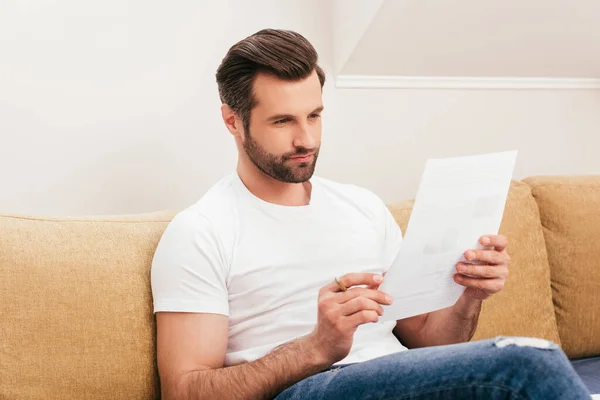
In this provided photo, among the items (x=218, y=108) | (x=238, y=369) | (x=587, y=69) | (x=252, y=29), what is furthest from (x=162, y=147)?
(x=587, y=69)

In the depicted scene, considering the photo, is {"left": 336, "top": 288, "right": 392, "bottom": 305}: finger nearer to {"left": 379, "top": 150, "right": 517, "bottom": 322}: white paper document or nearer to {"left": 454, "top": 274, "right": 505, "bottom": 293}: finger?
{"left": 379, "top": 150, "right": 517, "bottom": 322}: white paper document

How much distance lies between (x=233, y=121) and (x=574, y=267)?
0.91 metres

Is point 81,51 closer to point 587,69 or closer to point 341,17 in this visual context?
point 341,17

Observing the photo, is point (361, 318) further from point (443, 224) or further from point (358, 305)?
point (443, 224)

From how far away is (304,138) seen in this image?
1.47 metres

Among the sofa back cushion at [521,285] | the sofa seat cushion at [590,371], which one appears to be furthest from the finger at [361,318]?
the sofa seat cushion at [590,371]

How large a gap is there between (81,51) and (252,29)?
1.39 feet

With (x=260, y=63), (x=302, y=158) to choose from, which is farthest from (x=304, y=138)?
(x=260, y=63)

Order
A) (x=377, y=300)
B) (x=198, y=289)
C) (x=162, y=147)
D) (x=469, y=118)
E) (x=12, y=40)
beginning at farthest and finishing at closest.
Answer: (x=469, y=118) → (x=162, y=147) → (x=12, y=40) → (x=198, y=289) → (x=377, y=300)

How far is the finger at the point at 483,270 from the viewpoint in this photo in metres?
1.29

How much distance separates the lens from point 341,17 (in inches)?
81.9

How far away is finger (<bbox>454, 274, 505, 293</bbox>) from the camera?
130 centimetres

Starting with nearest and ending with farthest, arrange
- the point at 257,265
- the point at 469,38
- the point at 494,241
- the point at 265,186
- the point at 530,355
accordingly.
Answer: the point at 530,355, the point at 494,241, the point at 257,265, the point at 265,186, the point at 469,38

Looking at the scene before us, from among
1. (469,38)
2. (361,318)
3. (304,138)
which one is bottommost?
(361,318)
